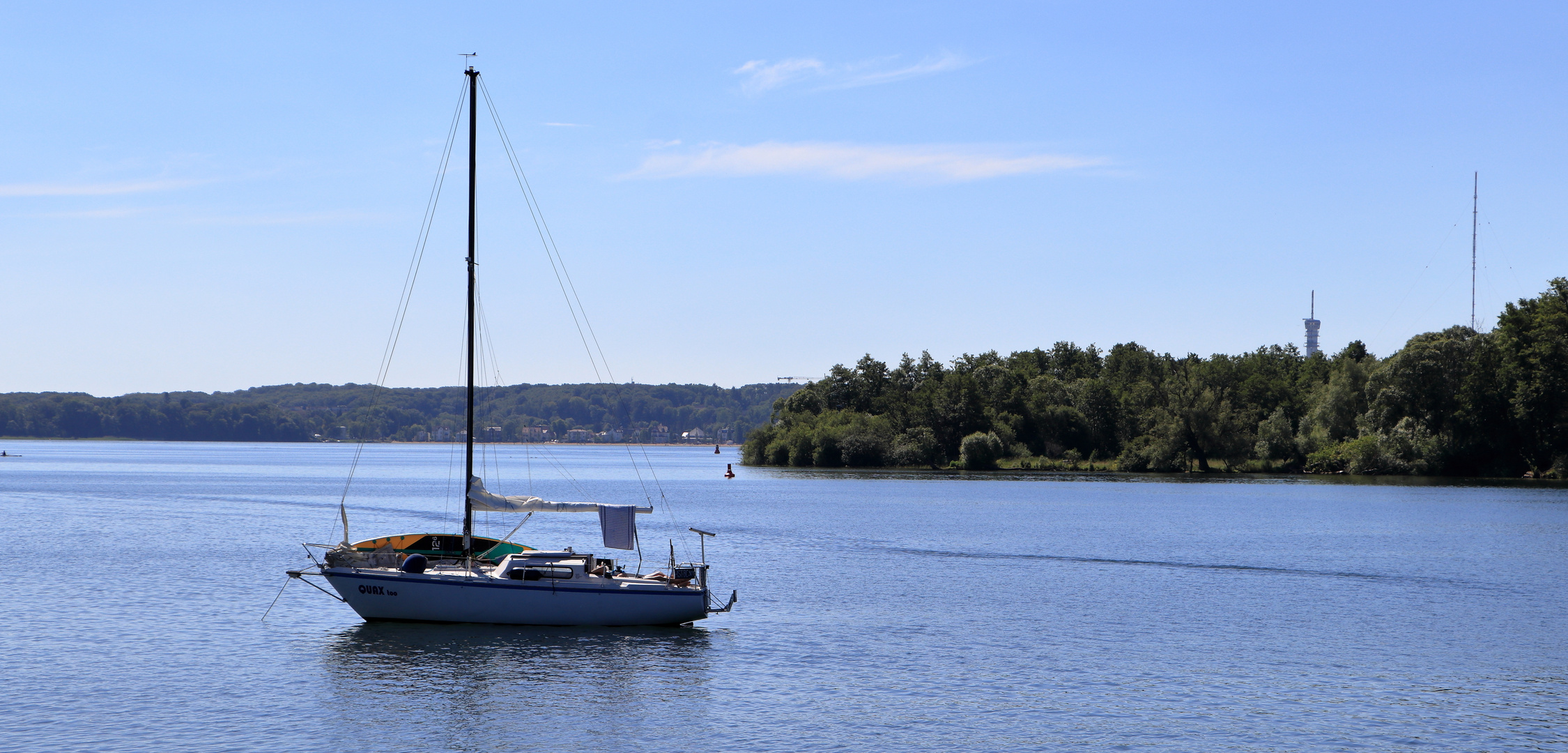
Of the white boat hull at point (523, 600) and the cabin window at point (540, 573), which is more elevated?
the cabin window at point (540, 573)

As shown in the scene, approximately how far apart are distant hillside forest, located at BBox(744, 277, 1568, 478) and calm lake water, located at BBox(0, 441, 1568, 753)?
6285 centimetres

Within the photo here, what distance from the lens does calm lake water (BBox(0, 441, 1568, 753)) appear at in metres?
26.3

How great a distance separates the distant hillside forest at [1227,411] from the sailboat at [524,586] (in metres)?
117

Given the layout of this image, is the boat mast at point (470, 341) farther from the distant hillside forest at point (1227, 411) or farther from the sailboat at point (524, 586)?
the distant hillside forest at point (1227, 411)

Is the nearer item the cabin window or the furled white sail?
the cabin window

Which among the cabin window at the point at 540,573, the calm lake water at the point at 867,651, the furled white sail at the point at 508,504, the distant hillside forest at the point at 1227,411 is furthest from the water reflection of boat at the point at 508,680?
the distant hillside forest at the point at 1227,411

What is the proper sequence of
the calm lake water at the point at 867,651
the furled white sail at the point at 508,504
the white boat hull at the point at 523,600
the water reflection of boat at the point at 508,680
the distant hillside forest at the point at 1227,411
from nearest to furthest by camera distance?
the calm lake water at the point at 867,651 → the water reflection of boat at the point at 508,680 → the white boat hull at the point at 523,600 → the furled white sail at the point at 508,504 → the distant hillside forest at the point at 1227,411

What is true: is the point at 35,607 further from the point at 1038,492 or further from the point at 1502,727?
the point at 1038,492

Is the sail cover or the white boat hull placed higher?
the sail cover

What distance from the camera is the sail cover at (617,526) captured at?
3762 cm

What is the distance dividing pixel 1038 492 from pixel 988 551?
5460 cm

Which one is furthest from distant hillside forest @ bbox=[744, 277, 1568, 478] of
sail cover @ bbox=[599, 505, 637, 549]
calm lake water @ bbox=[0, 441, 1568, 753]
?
sail cover @ bbox=[599, 505, 637, 549]

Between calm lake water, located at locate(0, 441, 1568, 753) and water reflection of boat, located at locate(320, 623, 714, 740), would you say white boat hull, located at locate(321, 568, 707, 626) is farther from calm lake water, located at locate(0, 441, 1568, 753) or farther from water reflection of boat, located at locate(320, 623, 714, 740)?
calm lake water, located at locate(0, 441, 1568, 753)

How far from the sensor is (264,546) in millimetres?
64312
